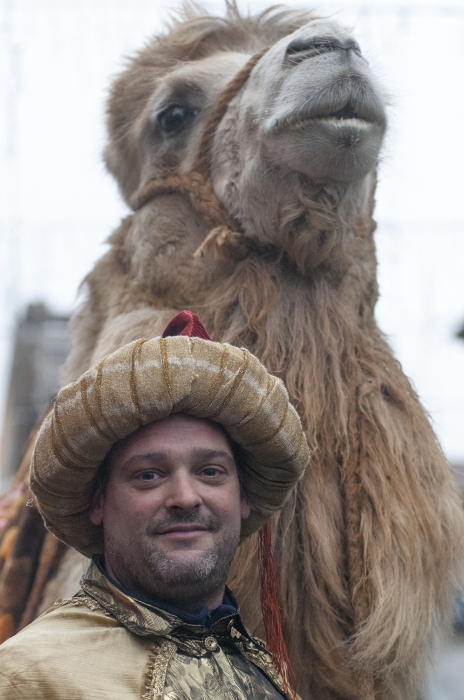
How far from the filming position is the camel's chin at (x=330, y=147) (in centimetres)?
191

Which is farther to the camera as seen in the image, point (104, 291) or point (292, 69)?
point (104, 291)

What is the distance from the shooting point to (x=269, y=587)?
5.64 feet

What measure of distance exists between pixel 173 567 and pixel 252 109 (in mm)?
1188

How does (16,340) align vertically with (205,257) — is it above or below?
below

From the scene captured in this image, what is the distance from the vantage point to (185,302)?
220 cm

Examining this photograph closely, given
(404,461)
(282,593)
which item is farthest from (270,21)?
(282,593)

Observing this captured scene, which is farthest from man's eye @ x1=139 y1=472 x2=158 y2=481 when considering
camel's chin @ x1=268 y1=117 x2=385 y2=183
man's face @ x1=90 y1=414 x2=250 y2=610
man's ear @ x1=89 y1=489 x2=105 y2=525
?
camel's chin @ x1=268 y1=117 x2=385 y2=183

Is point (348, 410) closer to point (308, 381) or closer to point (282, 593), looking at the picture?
point (308, 381)

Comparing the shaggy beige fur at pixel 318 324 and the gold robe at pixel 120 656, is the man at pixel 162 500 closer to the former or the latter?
the gold robe at pixel 120 656

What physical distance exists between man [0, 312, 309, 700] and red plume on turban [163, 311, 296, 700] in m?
0.08

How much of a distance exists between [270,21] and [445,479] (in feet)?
4.77

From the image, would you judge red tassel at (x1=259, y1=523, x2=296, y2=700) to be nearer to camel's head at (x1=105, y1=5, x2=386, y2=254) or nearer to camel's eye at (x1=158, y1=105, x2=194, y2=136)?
camel's head at (x1=105, y1=5, x2=386, y2=254)

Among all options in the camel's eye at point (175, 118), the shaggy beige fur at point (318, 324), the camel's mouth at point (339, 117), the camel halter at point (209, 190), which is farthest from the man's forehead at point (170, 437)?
the camel's eye at point (175, 118)

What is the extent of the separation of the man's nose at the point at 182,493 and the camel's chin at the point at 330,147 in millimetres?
836
